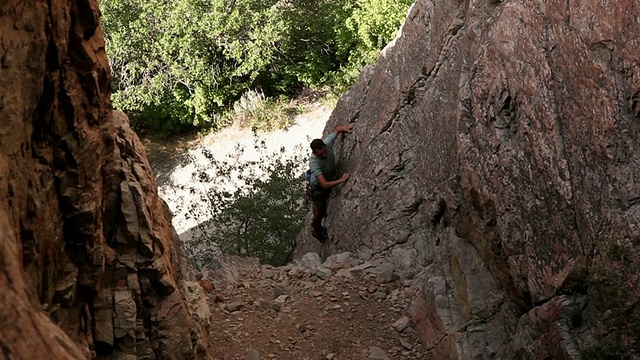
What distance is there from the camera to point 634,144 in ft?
18.2

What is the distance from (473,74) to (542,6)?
1.31 metres

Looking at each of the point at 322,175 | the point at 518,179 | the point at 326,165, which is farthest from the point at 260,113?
the point at 518,179

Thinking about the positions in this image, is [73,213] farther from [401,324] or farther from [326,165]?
[326,165]

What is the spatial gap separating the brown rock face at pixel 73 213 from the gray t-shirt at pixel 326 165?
463cm

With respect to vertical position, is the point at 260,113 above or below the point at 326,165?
below

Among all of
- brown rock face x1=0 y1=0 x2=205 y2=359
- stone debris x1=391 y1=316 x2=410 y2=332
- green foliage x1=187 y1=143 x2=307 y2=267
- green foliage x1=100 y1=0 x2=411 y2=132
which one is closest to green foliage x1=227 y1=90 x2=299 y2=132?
green foliage x1=100 y1=0 x2=411 y2=132

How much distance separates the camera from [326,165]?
11.5 meters

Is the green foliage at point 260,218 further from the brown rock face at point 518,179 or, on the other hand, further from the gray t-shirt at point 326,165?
the brown rock face at point 518,179

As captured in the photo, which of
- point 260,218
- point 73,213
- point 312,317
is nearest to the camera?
point 73,213

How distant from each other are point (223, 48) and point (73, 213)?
17955 millimetres

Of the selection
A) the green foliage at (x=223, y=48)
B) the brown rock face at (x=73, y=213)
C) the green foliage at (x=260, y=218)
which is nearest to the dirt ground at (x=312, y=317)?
the brown rock face at (x=73, y=213)

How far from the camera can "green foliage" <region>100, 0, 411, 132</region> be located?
21516mm

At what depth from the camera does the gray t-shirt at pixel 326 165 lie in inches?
445

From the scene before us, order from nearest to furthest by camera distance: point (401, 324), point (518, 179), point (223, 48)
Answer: point (518, 179) < point (401, 324) < point (223, 48)
